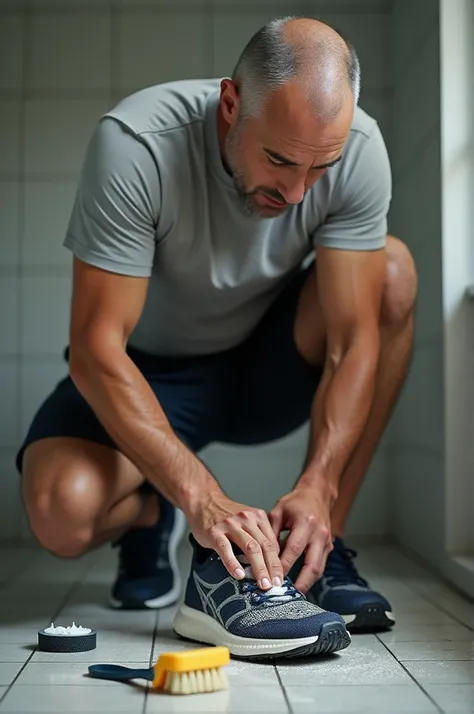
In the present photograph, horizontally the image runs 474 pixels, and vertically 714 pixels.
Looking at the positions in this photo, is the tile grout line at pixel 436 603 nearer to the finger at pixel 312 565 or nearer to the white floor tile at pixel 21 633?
the finger at pixel 312 565

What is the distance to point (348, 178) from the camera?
165cm

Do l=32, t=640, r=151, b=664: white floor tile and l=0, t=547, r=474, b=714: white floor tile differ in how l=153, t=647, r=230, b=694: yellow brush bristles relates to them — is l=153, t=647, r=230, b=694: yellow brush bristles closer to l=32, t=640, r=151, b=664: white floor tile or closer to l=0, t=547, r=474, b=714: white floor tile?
l=0, t=547, r=474, b=714: white floor tile

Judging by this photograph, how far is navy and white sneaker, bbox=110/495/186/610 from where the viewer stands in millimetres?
1804

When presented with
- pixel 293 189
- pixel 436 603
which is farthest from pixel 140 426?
pixel 436 603

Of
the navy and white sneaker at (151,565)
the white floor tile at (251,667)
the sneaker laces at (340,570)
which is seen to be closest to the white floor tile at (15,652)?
the white floor tile at (251,667)

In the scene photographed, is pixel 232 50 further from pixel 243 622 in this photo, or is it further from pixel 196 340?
pixel 243 622

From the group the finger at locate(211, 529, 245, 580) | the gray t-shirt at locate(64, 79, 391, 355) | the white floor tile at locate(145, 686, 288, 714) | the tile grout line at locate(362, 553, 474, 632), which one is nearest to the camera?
the white floor tile at locate(145, 686, 288, 714)

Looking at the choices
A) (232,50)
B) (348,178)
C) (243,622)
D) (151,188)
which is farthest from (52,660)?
(232,50)

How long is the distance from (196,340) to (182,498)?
0.48 metres

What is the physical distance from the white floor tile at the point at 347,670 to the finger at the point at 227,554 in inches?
5.0

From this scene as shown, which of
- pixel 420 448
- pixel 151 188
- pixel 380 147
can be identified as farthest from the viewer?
pixel 420 448

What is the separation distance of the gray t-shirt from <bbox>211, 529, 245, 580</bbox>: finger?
1.41 feet

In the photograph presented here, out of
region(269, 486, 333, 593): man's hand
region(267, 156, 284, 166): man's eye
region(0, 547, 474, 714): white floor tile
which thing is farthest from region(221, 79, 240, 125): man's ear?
region(0, 547, 474, 714): white floor tile

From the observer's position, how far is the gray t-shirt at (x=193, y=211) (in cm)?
155
